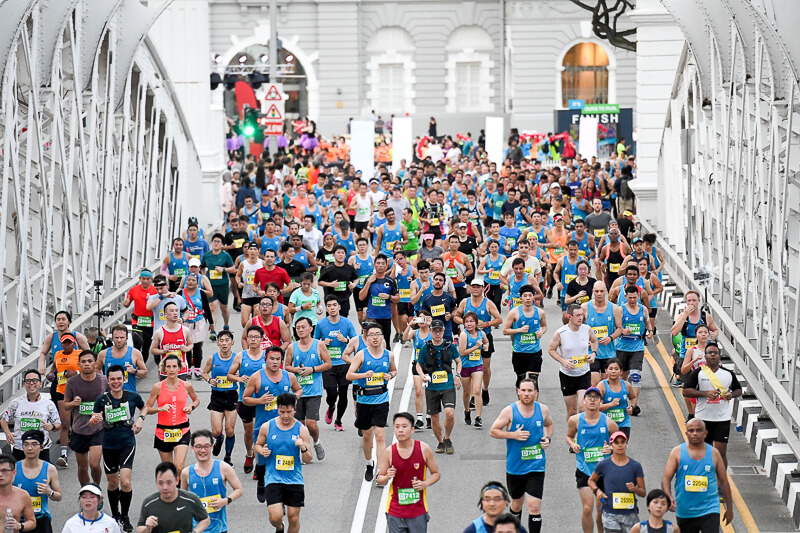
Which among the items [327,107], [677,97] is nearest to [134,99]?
[677,97]

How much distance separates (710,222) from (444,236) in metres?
6.11

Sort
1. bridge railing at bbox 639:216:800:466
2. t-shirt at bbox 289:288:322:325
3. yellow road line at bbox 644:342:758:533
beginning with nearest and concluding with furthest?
yellow road line at bbox 644:342:758:533, bridge railing at bbox 639:216:800:466, t-shirt at bbox 289:288:322:325

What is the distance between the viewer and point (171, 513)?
10.4m

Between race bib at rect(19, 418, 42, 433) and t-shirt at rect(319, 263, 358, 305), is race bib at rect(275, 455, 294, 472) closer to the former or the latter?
race bib at rect(19, 418, 42, 433)

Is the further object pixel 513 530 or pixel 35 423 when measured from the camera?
pixel 35 423

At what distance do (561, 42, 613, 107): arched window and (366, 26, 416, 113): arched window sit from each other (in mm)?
6592

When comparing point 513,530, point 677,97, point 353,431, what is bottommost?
point 353,431

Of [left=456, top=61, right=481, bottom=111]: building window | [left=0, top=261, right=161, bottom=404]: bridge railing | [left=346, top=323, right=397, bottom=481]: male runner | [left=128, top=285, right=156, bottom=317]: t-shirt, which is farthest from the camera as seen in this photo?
[left=456, top=61, right=481, bottom=111]: building window

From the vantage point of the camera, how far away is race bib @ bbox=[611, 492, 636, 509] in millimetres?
11227

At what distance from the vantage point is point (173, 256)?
21016 mm

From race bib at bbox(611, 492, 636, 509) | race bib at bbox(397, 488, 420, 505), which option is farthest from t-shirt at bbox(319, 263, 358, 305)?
race bib at bbox(611, 492, 636, 509)

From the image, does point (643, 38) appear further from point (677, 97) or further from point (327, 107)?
A: point (327, 107)

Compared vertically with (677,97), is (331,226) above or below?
below

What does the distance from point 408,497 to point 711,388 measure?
3.98 m
